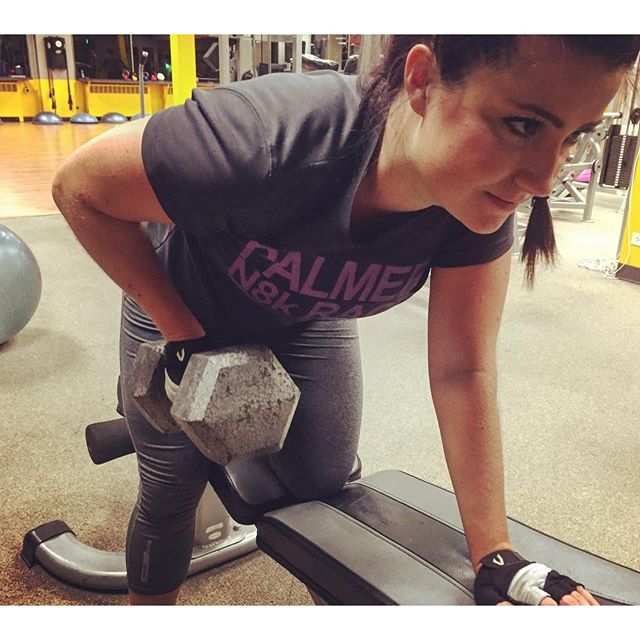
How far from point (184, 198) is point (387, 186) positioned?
0.57 feet

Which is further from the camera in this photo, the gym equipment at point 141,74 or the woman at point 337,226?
the gym equipment at point 141,74

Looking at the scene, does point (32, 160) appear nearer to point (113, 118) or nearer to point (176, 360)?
point (113, 118)

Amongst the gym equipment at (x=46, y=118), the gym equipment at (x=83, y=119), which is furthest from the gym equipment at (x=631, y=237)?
the gym equipment at (x=46, y=118)

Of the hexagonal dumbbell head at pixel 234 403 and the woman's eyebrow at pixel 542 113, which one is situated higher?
the woman's eyebrow at pixel 542 113

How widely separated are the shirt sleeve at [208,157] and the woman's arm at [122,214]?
0.7 inches

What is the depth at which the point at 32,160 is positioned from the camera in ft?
17.1

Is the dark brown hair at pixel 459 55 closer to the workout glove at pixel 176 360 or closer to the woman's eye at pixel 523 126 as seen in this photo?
the woman's eye at pixel 523 126

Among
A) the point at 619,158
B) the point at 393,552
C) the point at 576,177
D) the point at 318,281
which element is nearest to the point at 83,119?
the point at 576,177

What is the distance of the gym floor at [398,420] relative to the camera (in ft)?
3.96

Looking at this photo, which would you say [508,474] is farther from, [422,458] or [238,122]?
[238,122]

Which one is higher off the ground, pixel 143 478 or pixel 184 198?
pixel 184 198
